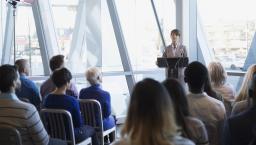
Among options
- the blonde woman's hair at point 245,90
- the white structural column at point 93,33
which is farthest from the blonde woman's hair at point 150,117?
the white structural column at point 93,33

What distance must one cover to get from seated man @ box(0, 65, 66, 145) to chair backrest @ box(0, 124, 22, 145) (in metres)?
0.14

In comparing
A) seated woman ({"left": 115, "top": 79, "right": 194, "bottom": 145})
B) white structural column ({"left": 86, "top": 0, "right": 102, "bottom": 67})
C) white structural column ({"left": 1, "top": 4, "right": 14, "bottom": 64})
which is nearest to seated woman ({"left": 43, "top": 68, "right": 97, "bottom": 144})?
seated woman ({"left": 115, "top": 79, "right": 194, "bottom": 145})

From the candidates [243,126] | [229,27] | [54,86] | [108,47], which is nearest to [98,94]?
[54,86]

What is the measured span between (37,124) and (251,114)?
160 centimetres

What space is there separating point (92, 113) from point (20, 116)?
1375 mm

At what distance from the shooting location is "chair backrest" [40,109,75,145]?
349 centimetres

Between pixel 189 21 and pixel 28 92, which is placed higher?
pixel 189 21

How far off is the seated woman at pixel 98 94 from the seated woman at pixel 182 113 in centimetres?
220

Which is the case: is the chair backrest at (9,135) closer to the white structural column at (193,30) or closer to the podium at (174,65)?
the podium at (174,65)

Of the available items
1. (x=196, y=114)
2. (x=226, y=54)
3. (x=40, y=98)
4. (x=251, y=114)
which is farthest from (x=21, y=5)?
(x=251, y=114)

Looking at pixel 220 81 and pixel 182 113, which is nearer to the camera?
pixel 182 113

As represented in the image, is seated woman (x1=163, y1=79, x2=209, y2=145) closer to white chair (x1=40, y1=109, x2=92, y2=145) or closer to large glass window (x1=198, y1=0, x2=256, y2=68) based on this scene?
white chair (x1=40, y1=109, x2=92, y2=145)

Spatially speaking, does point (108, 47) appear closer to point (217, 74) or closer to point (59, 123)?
point (217, 74)

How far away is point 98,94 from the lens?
173 inches
